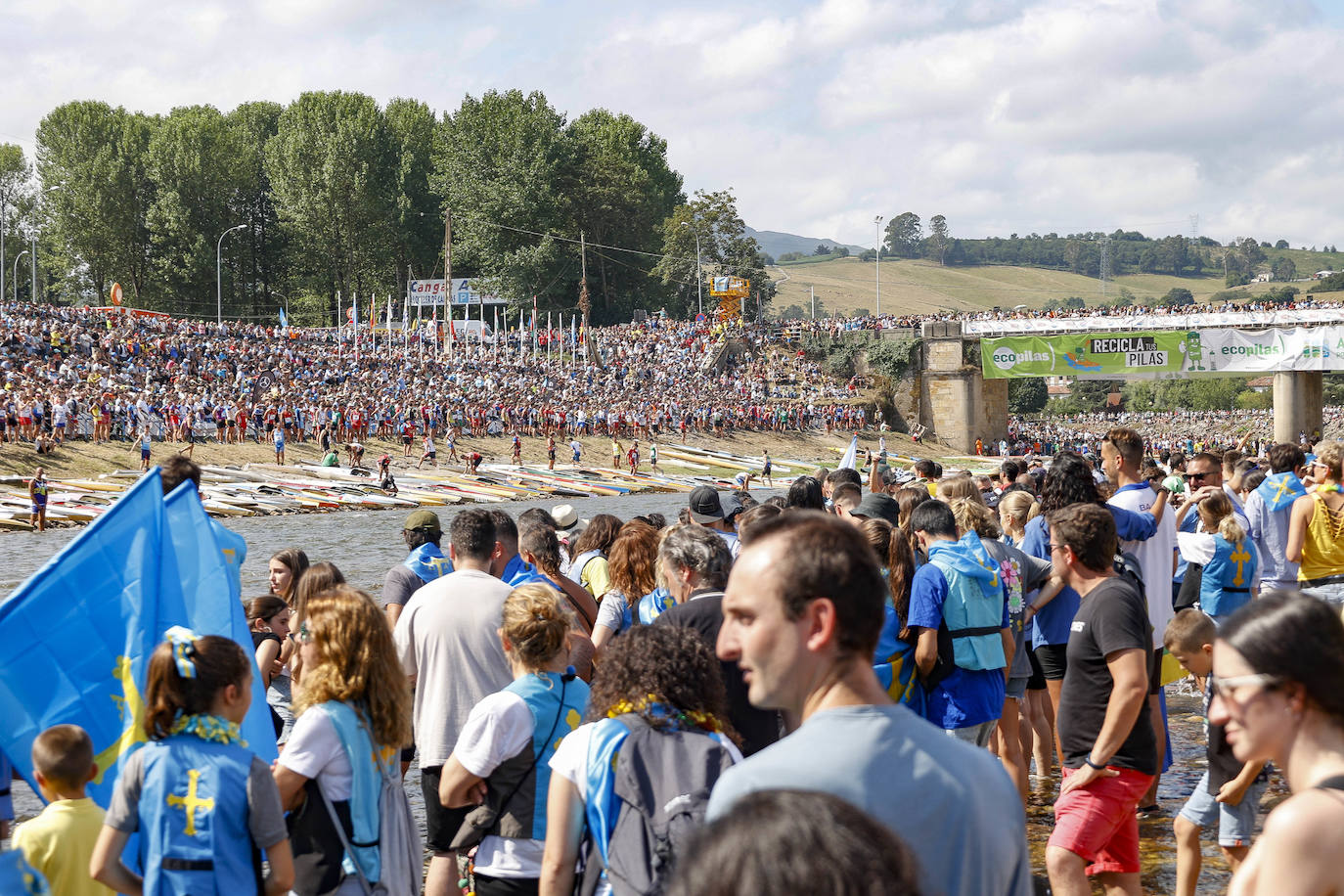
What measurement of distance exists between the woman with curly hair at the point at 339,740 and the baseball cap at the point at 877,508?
12.9ft

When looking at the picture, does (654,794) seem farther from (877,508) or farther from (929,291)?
(929,291)

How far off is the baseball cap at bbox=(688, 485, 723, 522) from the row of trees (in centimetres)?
6612

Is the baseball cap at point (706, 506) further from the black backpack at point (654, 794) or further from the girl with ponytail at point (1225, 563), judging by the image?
the black backpack at point (654, 794)

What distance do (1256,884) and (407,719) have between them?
2618mm

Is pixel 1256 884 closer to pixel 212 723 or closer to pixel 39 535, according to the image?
Answer: pixel 212 723

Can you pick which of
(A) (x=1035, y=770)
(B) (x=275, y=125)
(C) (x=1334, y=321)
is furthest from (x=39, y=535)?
(B) (x=275, y=125)

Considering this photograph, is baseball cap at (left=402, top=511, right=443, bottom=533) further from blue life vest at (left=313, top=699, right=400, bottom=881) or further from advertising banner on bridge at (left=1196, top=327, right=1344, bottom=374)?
advertising banner on bridge at (left=1196, top=327, right=1344, bottom=374)

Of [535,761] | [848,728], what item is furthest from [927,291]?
[848,728]

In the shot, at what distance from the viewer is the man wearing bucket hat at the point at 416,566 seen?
6.32 metres

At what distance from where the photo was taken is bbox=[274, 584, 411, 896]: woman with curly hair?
3.88m

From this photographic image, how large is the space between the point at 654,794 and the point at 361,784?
1.08m

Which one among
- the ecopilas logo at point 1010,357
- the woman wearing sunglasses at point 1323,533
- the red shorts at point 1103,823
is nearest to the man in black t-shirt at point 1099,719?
the red shorts at point 1103,823

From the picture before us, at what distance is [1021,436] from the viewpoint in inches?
2525

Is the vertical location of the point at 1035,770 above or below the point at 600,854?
below
